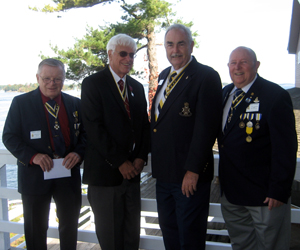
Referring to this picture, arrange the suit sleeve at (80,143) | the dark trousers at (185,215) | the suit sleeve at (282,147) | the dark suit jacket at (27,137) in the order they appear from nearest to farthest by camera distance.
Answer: the suit sleeve at (282,147), the dark trousers at (185,215), the dark suit jacket at (27,137), the suit sleeve at (80,143)

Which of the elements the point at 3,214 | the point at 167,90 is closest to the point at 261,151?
the point at 167,90

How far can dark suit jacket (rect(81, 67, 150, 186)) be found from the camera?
1.87m

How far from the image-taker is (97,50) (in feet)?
41.7

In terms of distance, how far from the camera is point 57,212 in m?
2.12

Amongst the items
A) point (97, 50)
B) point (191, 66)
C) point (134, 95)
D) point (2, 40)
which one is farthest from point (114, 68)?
point (2, 40)

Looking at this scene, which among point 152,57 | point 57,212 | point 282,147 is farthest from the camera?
point 152,57

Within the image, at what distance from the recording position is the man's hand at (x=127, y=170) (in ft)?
6.25

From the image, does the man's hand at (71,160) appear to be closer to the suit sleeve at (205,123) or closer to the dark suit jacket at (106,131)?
the dark suit jacket at (106,131)

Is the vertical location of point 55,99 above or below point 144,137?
above

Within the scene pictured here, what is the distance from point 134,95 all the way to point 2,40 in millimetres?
47628

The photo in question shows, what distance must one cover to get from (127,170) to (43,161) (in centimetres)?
61

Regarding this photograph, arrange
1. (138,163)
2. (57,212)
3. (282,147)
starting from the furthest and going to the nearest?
1. (57,212)
2. (138,163)
3. (282,147)

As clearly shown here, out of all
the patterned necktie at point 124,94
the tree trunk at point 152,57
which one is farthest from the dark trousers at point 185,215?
the tree trunk at point 152,57

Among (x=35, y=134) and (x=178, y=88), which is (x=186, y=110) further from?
(x=35, y=134)
